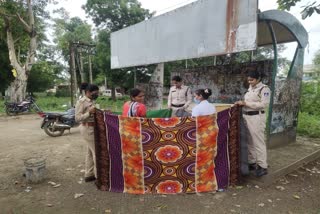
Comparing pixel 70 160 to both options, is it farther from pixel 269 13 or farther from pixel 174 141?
pixel 269 13

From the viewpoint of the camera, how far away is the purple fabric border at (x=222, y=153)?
3.72 meters

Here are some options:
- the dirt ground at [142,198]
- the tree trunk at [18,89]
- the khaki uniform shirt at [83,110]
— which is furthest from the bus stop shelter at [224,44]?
the tree trunk at [18,89]

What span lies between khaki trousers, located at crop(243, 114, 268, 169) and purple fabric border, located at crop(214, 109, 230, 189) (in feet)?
1.44

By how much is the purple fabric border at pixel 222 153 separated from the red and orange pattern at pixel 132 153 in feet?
3.82

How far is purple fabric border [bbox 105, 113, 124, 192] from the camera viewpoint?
11.7 feet

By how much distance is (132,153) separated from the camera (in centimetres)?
356

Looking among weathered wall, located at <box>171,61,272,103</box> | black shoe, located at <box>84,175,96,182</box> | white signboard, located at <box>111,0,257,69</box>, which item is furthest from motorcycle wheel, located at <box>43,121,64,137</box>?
weathered wall, located at <box>171,61,272,103</box>

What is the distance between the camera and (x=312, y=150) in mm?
5520

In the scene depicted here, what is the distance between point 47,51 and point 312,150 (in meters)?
34.0

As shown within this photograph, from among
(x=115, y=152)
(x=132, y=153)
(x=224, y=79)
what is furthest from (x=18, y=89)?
(x=132, y=153)

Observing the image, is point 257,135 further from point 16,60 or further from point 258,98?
point 16,60

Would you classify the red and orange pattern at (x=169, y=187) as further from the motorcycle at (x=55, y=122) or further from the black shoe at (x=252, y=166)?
the motorcycle at (x=55, y=122)

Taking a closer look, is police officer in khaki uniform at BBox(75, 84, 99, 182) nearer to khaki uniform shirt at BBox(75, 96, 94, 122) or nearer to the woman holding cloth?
khaki uniform shirt at BBox(75, 96, 94, 122)

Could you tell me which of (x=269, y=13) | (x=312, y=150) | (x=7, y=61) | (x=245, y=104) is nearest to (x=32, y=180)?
(x=245, y=104)
